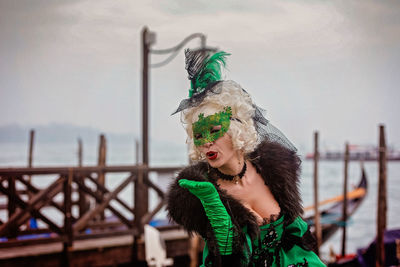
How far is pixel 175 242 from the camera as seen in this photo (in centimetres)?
365

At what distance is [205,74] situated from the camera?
3.29 feet

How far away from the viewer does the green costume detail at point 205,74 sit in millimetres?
998

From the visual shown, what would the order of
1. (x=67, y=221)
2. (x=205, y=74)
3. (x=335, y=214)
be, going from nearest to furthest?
(x=205, y=74)
(x=67, y=221)
(x=335, y=214)

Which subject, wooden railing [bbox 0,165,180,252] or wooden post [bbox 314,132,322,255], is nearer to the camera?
wooden railing [bbox 0,165,180,252]

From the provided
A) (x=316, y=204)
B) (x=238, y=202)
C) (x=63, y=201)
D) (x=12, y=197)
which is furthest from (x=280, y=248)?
(x=316, y=204)

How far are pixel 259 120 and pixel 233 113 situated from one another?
0.32 ft

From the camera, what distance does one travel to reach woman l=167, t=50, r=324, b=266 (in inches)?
35.3

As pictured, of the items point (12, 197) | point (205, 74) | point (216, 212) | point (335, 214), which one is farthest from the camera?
point (335, 214)

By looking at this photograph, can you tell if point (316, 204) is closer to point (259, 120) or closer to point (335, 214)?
point (335, 214)

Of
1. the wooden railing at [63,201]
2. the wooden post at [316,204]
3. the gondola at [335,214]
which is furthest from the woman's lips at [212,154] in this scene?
the wooden post at [316,204]

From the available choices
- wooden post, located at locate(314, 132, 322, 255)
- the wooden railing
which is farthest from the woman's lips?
wooden post, located at locate(314, 132, 322, 255)

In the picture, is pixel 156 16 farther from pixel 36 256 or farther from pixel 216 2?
pixel 36 256

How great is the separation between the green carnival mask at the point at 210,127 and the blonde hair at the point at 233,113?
0.05 feet

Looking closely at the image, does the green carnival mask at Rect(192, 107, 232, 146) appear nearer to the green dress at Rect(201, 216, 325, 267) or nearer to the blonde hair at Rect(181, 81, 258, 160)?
the blonde hair at Rect(181, 81, 258, 160)
